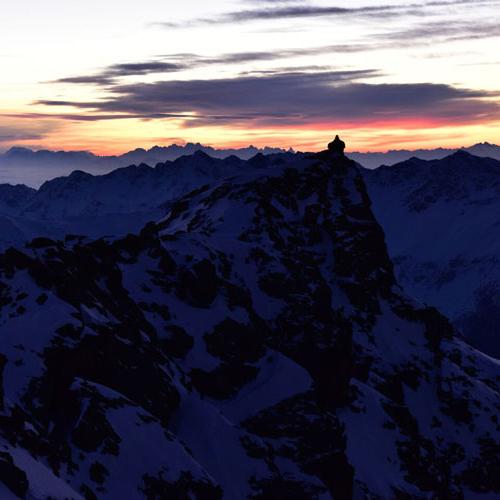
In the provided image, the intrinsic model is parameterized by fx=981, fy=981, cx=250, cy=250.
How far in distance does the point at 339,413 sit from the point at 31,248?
6304 cm

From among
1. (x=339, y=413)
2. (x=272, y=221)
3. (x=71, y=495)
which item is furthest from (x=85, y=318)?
(x=272, y=221)

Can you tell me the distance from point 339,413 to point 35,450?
3353 inches

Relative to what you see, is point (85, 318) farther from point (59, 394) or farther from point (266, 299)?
point (266, 299)

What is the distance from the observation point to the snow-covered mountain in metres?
95.3

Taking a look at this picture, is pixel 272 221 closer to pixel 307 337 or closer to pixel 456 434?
pixel 307 337

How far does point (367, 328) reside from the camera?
197 m

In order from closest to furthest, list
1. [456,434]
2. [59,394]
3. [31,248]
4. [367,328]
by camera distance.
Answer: [59,394]
[31,248]
[456,434]
[367,328]

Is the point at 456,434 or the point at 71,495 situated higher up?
the point at 71,495

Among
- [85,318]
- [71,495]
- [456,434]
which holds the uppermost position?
[85,318]

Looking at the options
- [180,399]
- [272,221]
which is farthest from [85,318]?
[272,221]

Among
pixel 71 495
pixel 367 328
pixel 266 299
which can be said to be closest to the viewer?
pixel 71 495

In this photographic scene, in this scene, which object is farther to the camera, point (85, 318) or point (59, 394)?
point (85, 318)

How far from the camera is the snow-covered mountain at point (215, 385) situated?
9531cm

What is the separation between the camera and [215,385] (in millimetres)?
138250
